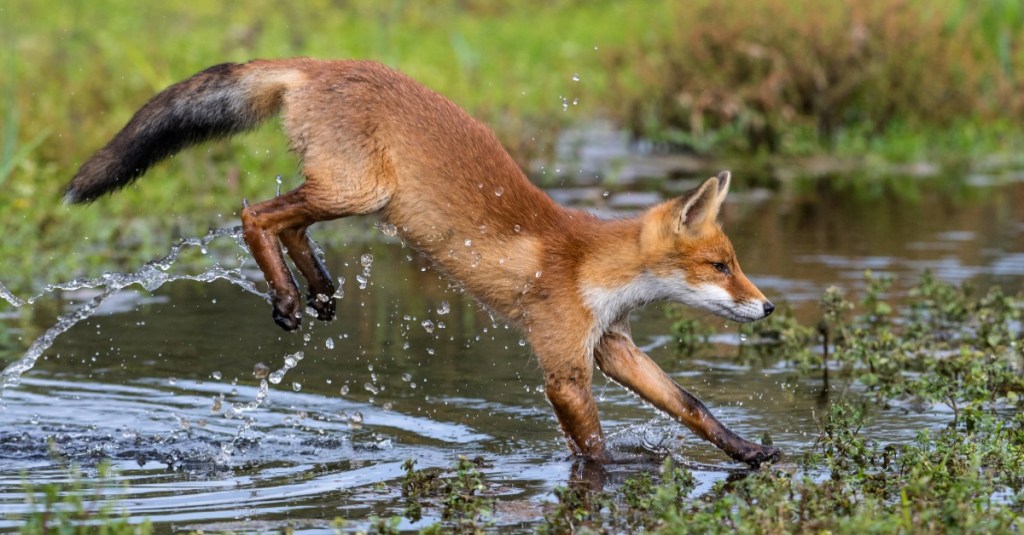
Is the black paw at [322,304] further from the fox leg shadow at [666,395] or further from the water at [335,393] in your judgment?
the fox leg shadow at [666,395]

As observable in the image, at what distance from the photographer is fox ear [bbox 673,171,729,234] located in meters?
6.43

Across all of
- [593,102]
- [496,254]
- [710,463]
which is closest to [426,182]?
[496,254]

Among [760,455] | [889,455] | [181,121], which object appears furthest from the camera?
[181,121]

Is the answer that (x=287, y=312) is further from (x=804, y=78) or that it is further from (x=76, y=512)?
(x=804, y=78)

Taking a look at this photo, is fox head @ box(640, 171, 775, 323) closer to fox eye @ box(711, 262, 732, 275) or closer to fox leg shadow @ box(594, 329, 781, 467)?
fox eye @ box(711, 262, 732, 275)

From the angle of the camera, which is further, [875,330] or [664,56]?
[664,56]

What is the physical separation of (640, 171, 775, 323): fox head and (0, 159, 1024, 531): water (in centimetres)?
66

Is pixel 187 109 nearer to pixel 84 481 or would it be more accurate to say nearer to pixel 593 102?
pixel 84 481

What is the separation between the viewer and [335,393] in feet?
25.7

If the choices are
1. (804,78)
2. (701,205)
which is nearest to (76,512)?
(701,205)

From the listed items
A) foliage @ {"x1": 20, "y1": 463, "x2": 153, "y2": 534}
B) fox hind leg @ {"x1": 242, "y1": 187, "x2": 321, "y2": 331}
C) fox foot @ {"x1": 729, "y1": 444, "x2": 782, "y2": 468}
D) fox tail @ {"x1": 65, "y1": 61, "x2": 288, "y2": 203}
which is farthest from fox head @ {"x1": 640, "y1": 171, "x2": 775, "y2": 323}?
foliage @ {"x1": 20, "y1": 463, "x2": 153, "y2": 534}

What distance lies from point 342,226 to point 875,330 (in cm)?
452

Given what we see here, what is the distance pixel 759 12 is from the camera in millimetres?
14875

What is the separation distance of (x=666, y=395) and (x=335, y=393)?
187 cm
